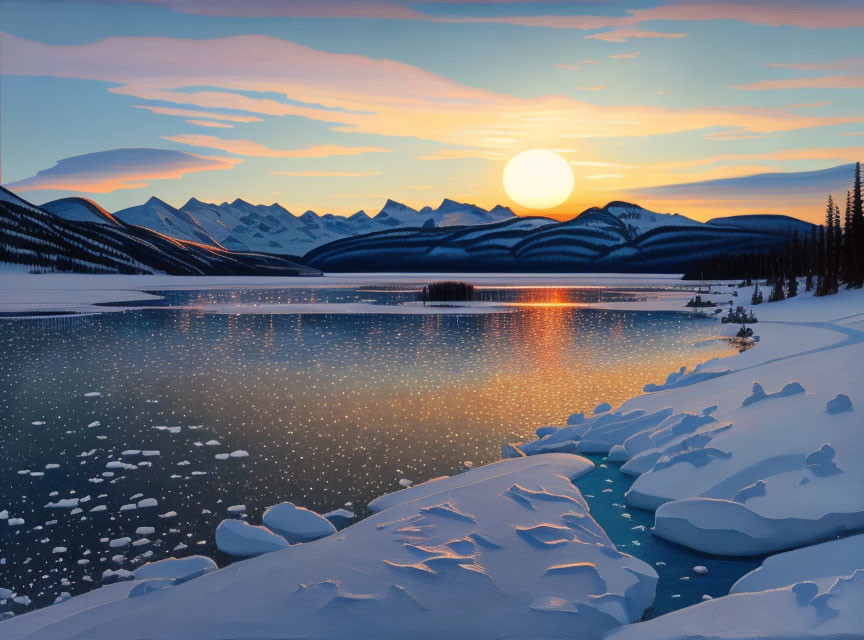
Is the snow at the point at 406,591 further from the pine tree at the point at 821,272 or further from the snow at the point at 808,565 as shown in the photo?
the pine tree at the point at 821,272

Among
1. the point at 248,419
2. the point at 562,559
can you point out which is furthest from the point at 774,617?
the point at 248,419

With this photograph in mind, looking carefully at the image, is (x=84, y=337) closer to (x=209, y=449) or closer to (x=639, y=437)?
(x=209, y=449)

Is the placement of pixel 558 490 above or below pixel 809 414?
below

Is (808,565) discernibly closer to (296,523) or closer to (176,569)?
(296,523)

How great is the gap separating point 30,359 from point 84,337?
384 inches

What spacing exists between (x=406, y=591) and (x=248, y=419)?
481 inches

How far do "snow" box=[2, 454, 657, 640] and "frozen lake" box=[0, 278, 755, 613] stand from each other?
3.23 ft

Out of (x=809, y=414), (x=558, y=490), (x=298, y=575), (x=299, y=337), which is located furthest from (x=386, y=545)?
(x=299, y=337)

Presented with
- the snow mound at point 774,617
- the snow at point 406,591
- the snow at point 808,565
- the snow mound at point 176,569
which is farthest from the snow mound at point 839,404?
the snow mound at point 176,569

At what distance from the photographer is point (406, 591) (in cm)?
830

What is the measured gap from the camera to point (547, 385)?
2492cm

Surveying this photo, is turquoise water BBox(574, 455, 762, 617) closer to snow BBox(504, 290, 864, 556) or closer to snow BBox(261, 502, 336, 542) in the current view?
snow BBox(504, 290, 864, 556)

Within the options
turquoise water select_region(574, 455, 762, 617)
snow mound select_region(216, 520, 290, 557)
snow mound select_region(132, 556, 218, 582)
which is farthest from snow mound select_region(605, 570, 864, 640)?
snow mound select_region(132, 556, 218, 582)

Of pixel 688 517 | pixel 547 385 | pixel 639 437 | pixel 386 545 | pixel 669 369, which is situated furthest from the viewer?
pixel 669 369
